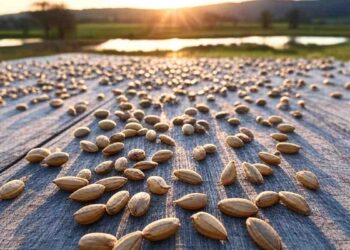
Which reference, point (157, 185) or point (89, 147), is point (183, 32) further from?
point (157, 185)

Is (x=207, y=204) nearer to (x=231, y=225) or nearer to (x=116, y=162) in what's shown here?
(x=231, y=225)

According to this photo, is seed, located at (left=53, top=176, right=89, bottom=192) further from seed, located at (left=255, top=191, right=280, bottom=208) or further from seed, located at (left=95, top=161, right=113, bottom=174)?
seed, located at (left=255, top=191, right=280, bottom=208)

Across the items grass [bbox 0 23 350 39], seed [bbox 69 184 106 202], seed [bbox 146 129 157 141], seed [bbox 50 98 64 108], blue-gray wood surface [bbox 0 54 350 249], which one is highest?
grass [bbox 0 23 350 39]

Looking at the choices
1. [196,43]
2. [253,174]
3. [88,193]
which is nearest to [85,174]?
[88,193]

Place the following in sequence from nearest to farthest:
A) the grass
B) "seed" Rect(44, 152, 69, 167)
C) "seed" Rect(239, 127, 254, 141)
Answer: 1. "seed" Rect(44, 152, 69, 167)
2. "seed" Rect(239, 127, 254, 141)
3. the grass

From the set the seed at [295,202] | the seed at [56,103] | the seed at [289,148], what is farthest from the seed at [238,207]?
the seed at [56,103]

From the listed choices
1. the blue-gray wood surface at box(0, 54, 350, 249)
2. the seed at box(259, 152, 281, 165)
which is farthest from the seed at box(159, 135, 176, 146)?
the seed at box(259, 152, 281, 165)
